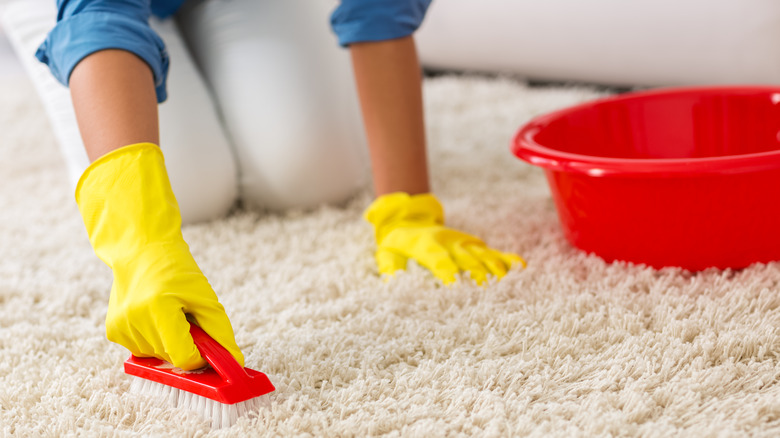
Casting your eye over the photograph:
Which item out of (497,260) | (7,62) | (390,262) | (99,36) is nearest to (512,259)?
(497,260)

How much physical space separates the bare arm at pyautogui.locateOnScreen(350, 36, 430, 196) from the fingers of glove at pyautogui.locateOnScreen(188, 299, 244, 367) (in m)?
0.40

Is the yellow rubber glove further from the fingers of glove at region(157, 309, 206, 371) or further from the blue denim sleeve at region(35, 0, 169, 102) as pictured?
the blue denim sleeve at region(35, 0, 169, 102)

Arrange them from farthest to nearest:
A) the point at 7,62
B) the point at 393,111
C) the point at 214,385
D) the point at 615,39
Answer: the point at 7,62
the point at 615,39
the point at 393,111
the point at 214,385

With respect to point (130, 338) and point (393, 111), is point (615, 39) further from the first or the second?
point (130, 338)

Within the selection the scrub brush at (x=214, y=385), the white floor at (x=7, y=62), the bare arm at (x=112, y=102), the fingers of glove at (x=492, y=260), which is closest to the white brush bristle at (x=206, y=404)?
the scrub brush at (x=214, y=385)

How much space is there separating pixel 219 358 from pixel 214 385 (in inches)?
0.8

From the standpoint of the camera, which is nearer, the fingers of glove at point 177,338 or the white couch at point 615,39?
the fingers of glove at point 177,338

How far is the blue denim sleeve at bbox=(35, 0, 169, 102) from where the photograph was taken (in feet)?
2.19

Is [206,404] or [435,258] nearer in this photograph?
[206,404]

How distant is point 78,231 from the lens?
111 centimetres

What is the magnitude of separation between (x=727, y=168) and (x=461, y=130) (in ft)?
2.67

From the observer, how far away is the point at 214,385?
22.1 inches

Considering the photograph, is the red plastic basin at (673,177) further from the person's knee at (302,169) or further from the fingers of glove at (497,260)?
the person's knee at (302,169)

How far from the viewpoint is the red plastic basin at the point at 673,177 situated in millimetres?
721
